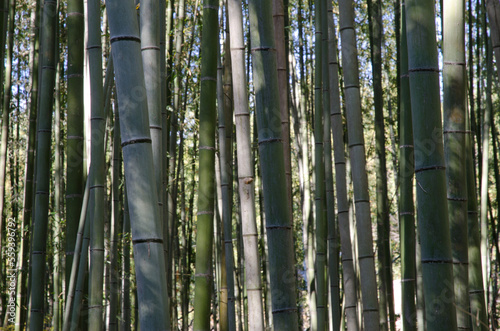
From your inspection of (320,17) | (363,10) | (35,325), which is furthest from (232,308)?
(363,10)

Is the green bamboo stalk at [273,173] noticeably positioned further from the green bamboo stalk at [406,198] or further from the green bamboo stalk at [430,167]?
the green bamboo stalk at [406,198]

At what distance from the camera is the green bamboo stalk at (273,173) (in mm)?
1388

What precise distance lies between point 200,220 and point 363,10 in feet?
12.4

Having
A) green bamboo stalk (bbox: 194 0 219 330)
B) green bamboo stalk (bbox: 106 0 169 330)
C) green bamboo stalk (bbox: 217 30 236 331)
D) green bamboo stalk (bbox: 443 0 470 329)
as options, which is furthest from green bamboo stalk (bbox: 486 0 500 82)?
green bamboo stalk (bbox: 106 0 169 330)

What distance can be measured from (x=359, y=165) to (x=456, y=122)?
2.19ft

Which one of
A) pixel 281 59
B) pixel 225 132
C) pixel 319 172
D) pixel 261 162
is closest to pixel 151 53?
pixel 261 162

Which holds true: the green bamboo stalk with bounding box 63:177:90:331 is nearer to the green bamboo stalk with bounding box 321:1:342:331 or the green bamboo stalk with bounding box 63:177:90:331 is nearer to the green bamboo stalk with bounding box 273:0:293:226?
the green bamboo stalk with bounding box 273:0:293:226

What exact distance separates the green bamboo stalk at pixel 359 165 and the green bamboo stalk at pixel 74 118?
933mm

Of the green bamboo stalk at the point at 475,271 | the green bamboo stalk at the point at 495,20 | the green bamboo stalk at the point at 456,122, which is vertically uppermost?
the green bamboo stalk at the point at 495,20

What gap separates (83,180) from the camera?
2088 millimetres

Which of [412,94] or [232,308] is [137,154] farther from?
[232,308]

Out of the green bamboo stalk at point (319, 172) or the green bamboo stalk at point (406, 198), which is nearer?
the green bamboo stalk at point (406, 198)

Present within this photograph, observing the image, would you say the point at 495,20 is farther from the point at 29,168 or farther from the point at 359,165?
the point at 29,168

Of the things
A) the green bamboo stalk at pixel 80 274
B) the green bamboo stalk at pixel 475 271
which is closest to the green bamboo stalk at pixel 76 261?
the green bamboo stalk at pixel 80 274
